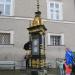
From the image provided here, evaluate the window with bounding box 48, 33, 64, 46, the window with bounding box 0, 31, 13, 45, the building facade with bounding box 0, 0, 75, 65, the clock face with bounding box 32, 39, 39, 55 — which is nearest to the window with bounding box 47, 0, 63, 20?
the building facade with bounding box 0, 0, 75, 65

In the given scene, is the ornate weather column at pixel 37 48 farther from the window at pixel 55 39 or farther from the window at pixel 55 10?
the window at pixel 55 10

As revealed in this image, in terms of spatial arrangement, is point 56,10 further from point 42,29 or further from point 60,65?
point 42,29

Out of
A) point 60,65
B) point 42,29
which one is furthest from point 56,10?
point 42,29

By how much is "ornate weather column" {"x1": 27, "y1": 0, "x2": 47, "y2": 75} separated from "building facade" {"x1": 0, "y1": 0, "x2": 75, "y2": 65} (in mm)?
9858

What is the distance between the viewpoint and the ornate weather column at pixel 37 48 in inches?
510

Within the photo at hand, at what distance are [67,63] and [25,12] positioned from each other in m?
8.24

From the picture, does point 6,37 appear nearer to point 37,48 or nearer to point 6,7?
point 6,7

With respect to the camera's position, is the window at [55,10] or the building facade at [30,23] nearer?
the building facade at [30,23]

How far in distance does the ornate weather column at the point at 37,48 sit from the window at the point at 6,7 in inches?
425

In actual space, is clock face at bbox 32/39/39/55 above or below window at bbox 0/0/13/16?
below

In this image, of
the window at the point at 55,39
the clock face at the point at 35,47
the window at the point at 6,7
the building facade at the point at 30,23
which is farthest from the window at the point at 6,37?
the clock face at the point at 35,47

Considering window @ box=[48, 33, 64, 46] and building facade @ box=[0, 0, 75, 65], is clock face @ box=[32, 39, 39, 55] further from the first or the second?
window @ box=[48, 33, 64, 46]

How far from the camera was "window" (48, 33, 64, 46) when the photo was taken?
2498 cm

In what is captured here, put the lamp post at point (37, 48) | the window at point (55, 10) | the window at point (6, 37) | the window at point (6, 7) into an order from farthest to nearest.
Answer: the window at point (55, 10), the window at point (6, 7), the window at point (6, 37), the lamp post at point (37, 48)
